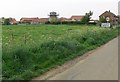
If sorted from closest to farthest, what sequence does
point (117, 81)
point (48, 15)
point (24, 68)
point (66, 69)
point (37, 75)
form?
point (117, 81) → point (37, 75) → point (24, 68) → point (66, 69) → point (48, 15)

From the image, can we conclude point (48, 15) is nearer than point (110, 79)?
No

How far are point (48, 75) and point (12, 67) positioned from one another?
1.31m

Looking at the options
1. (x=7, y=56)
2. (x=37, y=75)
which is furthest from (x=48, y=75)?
(x=7, y=56)

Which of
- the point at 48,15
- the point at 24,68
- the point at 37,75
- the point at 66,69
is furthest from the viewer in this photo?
the point at 48,15

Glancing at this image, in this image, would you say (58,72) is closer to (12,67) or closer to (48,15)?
(12,67)

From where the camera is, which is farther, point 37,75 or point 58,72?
point 58,72

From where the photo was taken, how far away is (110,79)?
393 inches

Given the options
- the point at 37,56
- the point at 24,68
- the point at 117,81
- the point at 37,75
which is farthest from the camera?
the point at 37,56

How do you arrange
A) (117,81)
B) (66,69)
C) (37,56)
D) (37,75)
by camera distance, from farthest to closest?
(37,56)
(66,69)
(37,75)
(117,81)

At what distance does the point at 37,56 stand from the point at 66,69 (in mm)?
1800

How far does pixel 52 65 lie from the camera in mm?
13211

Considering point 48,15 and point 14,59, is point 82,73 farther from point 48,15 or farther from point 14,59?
point 48,15

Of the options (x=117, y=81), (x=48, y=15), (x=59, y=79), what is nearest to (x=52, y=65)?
(x=59, y=79)

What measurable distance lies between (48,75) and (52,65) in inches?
87.7
